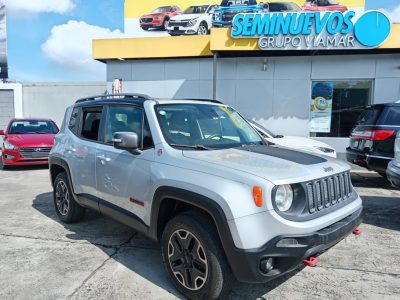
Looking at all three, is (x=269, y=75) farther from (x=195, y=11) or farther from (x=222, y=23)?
(x=195, y=11)

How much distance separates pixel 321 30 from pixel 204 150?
8891 mm

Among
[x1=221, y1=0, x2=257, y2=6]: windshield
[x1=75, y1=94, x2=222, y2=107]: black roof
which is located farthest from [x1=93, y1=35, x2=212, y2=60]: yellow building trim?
[x1=75, y1=94, x2=222, y2=107]: black roof

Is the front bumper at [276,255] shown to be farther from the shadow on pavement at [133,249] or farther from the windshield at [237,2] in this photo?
the windshield at [237,2]

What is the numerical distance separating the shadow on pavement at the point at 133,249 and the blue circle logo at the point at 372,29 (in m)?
9.05

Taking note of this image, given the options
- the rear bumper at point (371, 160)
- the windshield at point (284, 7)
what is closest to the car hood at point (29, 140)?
the rear bumper at point (371, 160)

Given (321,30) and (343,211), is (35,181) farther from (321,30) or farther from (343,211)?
(321,30)

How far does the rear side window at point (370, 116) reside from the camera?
7457mm

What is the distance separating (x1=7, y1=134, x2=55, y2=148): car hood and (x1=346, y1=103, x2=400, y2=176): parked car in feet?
28.2

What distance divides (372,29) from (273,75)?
3203 millimetres

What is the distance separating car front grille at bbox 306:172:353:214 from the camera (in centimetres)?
297

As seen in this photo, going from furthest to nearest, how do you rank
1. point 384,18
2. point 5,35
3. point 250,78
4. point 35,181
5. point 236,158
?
point 5,35 < point 250,78 < point 384,18 < point 35,181 < point 236,158

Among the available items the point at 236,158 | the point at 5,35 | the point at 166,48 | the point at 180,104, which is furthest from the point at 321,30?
the point at 5,35

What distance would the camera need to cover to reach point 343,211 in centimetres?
324

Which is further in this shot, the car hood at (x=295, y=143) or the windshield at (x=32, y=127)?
the windshield at (x=32, y=127)
